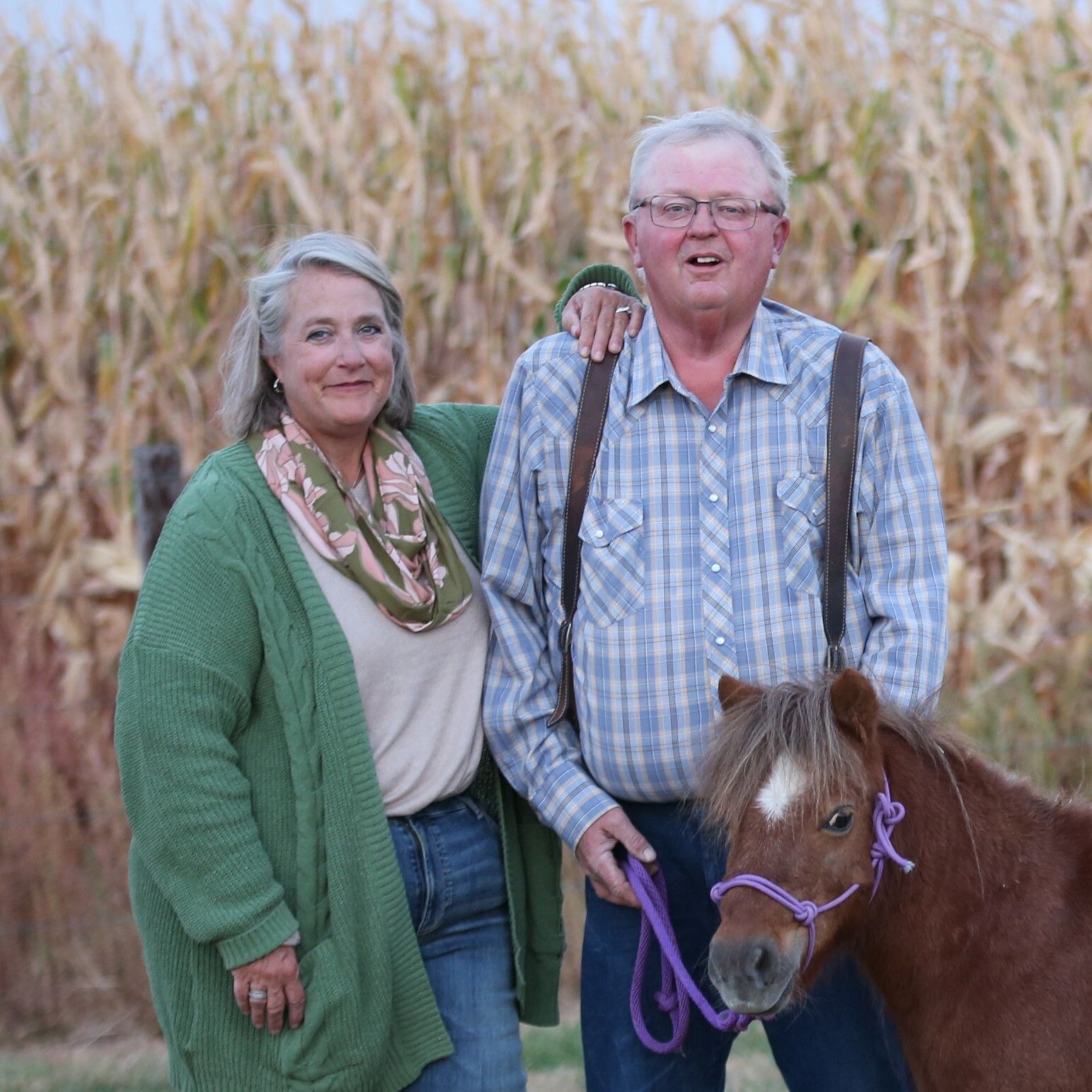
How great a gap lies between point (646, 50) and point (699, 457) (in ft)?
11.9

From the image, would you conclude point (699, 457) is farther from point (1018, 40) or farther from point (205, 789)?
point (1018, 40)

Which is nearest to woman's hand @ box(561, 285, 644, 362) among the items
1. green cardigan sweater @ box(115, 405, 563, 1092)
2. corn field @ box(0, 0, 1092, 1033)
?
green cardigan sweater @ box(115, 405, 563, 1092)

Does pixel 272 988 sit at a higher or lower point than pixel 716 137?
lower

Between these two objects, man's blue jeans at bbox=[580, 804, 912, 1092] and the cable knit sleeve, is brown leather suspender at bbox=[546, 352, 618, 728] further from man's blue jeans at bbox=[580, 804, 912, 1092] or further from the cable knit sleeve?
the cable knit sleeve

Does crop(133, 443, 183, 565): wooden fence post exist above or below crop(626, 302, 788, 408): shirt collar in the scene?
below

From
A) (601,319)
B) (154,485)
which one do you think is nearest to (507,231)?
(154,485)

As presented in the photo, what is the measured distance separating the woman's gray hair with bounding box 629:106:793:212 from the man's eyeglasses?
81 mm

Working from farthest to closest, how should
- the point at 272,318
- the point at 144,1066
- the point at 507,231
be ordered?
the point at 507,231 < the point at 144,1066 < the point at 272,318

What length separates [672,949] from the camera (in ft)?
8.59

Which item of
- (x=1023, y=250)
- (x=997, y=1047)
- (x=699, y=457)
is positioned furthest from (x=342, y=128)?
(x=997, y=1047)

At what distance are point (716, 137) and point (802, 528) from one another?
2.61 feet

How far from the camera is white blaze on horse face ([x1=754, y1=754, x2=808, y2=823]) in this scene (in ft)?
7.40

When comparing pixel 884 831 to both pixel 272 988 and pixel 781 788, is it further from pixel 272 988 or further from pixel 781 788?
pixel 272 988

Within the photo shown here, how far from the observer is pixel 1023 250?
5438 mm
